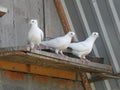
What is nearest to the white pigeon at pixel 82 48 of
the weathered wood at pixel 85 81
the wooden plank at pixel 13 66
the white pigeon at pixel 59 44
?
the white pigeon at pixel 59 44

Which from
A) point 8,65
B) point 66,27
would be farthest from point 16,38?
point 66,27

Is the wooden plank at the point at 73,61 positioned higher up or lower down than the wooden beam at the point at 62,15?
lower down

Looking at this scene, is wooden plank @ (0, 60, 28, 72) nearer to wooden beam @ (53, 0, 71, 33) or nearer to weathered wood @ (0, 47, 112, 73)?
weathered wood @ (0, 47, 112, 73)

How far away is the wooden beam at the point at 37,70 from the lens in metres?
5.18

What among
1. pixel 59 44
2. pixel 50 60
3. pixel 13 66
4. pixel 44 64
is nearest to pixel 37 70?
pixel 44 64

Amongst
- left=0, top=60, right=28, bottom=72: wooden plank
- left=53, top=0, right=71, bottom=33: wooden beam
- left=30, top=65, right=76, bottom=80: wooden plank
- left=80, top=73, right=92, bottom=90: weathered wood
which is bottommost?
left=80, top=73, right=92, bottom=90: weathered wood

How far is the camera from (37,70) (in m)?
5.56

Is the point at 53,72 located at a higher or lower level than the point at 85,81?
higher

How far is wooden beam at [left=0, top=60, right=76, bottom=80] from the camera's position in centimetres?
518

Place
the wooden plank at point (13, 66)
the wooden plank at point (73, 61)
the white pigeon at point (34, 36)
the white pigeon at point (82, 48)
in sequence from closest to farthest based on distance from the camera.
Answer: the wooden plank at point (73, 61) → the white pigeon at point (34, 36) → the wooden plank at point (13, 66) → the white pigeon at point (82, 48)

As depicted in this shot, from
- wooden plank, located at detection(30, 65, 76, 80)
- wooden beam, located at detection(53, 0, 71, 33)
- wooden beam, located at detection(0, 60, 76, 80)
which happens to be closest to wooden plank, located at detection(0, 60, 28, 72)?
wooden beam, located at detection(0, 60, 76, 80)

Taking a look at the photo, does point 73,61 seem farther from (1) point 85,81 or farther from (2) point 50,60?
(1) point 85,81

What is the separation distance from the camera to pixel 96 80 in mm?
6109

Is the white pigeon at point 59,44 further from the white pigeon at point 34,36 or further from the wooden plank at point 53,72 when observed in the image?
the wooden plank at point 53,72
